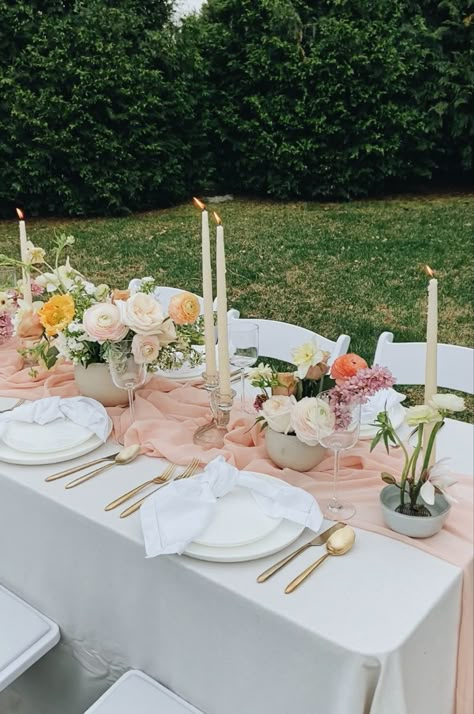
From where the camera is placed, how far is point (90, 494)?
1.55 metres

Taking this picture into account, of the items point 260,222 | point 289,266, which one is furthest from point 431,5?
point 289,266

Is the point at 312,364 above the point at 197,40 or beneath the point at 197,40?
beneath

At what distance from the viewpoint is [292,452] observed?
5.15 feet

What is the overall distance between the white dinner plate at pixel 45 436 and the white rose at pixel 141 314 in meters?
0.32

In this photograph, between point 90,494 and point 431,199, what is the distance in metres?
8.41

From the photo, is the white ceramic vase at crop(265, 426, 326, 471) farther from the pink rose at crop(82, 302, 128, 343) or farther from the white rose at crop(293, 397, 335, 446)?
the pink rose at crop(82, 302, 128, 343)

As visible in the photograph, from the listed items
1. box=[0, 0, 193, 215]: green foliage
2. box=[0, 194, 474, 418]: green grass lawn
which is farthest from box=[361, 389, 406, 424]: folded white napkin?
box=[0, 0, 193, 215]: green foliage

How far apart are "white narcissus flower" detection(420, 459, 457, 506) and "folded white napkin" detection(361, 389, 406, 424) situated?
19.9 inches

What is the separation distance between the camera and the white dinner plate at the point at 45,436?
1.70m

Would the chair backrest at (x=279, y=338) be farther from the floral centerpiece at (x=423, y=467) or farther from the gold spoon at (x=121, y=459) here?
the floral centerpiece at (x=423, y=467)

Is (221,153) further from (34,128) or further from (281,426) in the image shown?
(281,426)

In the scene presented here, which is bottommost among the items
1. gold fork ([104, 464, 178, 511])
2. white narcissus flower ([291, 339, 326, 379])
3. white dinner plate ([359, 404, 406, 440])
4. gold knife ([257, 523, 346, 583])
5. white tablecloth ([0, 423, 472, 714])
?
white tablecloth ([0, 423, 472, 714])

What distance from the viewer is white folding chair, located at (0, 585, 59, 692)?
1.50 meters

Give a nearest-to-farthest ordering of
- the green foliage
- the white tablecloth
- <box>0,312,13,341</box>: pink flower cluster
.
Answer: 1. the white tablecloth
2. <box>0,312,13,341</box>: pink flower cluster
3. the green foliage
